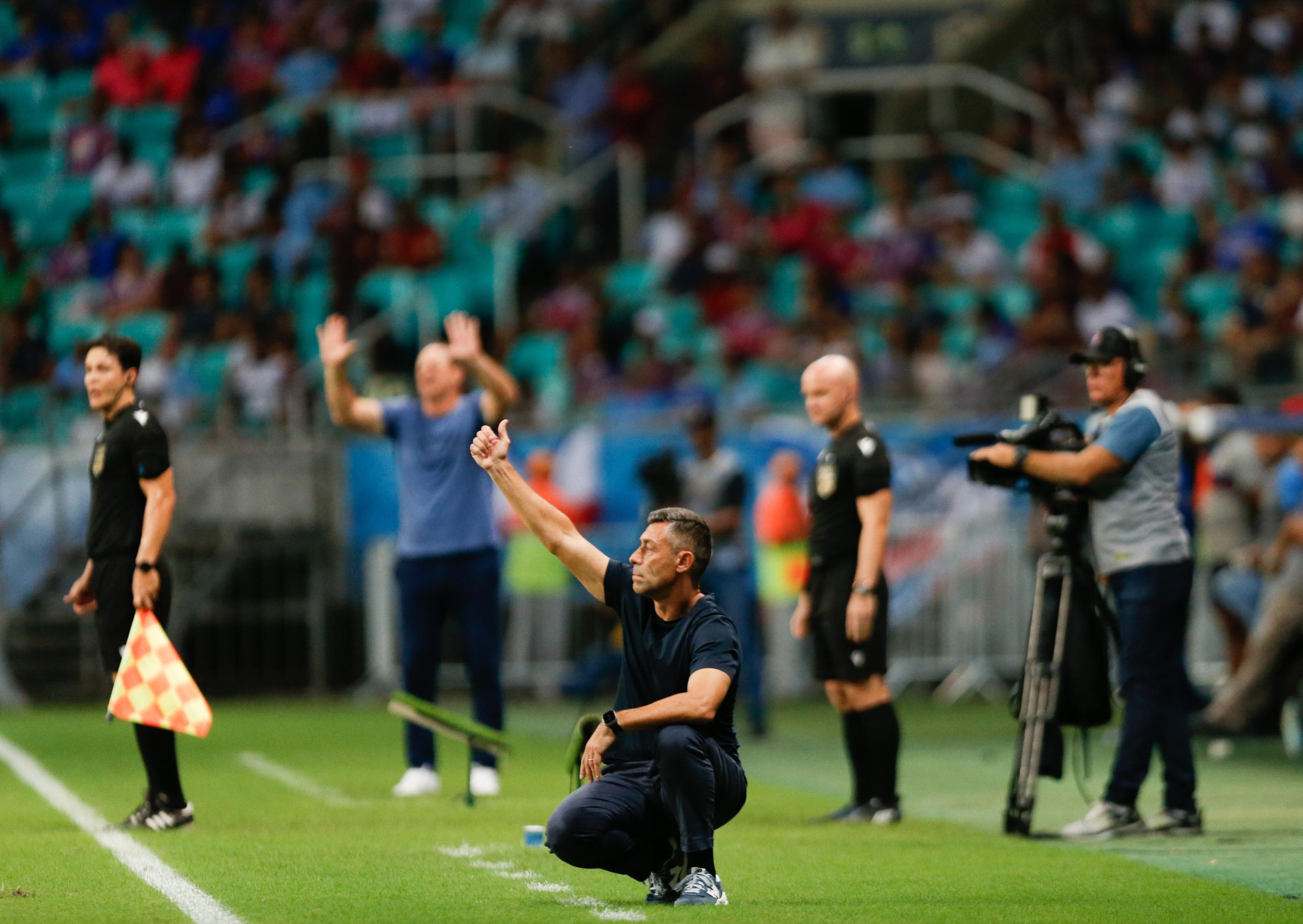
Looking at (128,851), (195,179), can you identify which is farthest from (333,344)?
(195,179)

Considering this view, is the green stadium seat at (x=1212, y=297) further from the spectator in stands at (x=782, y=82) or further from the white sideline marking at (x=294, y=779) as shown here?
the white sideline marking at (x=294, y=779)

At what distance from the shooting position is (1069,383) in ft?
63.8

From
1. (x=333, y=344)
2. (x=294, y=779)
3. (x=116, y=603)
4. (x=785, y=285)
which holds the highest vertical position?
(x=785, y=285)

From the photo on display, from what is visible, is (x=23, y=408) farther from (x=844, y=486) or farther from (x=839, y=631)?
(x=839, y=631)

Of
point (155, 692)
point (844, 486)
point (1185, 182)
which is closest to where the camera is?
point (155, 692)

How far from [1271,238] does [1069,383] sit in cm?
430

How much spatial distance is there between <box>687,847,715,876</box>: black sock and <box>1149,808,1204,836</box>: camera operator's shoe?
3254 millimetres

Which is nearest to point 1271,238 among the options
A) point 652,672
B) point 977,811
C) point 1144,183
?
point 1144,183

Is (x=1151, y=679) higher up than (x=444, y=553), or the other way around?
(x=444, y=553)

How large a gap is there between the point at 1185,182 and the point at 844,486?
563 inches

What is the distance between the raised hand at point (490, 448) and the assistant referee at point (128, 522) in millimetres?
2565

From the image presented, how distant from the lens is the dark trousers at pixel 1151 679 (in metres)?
9.78

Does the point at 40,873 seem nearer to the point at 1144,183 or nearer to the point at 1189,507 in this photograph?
the point at 1189,507

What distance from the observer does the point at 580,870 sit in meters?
8.55
